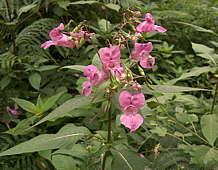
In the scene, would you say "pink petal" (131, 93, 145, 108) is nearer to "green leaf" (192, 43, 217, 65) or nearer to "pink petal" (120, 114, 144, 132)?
"pink petal" (120, 114, 144, 132)

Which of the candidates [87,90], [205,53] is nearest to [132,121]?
[87,90]

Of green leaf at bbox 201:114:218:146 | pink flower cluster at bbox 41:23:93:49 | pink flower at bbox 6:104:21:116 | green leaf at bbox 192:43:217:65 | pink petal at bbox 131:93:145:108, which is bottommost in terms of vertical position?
pink flower at bbox 6:104:21:116

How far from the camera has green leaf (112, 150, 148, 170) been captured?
3.05 ft

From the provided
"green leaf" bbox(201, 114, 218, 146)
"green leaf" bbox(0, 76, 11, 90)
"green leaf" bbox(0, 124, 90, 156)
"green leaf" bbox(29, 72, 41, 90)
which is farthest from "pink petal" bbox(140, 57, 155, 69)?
"green leaf" bbox(0, 76, 11, 90)

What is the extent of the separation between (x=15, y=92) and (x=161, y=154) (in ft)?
3.31

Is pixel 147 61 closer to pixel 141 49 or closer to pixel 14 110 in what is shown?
pixel 141 49

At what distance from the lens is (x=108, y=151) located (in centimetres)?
102

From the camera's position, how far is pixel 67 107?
2.87ft

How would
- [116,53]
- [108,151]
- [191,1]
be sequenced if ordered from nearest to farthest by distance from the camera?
1. [116,53]
2. [108,151]
3. [191,1]

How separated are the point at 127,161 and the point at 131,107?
20 cm

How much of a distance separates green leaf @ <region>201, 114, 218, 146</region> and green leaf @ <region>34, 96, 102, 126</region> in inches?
25.1

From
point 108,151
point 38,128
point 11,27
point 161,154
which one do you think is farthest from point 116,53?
point 11,27

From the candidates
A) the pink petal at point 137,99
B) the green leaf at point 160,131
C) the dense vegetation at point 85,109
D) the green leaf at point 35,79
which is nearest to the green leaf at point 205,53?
the dense vegetation at point 85,109

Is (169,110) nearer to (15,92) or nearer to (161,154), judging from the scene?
(161,154)
